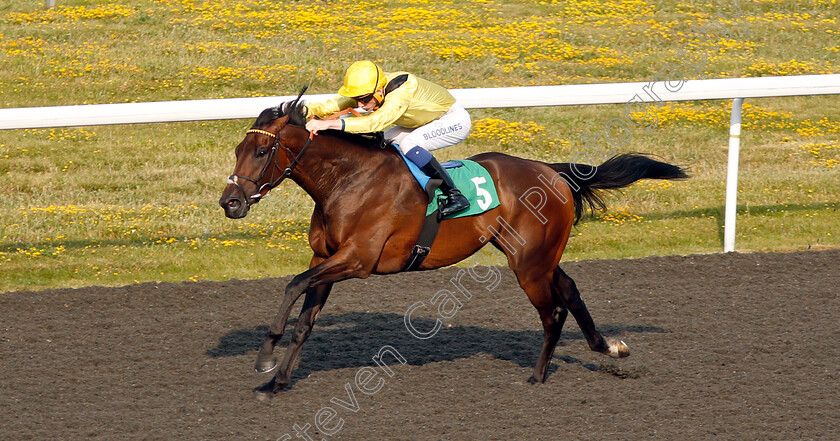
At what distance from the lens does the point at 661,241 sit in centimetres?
842

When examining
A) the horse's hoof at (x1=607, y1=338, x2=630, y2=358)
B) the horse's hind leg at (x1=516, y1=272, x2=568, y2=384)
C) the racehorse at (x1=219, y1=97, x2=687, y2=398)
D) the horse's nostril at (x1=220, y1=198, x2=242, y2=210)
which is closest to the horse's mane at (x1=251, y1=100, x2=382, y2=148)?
the racehorse at (x1=219, y1=97, x2=687, y2=398)

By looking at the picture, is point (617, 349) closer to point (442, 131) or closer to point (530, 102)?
point (442, 131)

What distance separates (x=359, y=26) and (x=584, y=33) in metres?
3.64

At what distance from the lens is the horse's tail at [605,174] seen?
5930mm

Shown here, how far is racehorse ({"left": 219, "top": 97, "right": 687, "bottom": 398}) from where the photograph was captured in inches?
194

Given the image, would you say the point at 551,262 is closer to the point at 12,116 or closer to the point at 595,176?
the point at 595,176

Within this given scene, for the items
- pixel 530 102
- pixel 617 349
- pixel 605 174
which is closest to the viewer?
pixel 617 349

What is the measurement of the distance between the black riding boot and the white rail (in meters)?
2.45

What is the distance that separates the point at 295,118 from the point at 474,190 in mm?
1075

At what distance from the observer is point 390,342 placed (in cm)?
605

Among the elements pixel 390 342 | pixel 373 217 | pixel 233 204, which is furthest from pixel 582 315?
pixel 233 204

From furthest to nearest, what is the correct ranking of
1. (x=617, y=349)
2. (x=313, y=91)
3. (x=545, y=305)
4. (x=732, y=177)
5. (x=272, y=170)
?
(x=313, y=91) < (x=732, y=177) < (x=617, y=349) < (x=545, y=305) < (x=272, y=170)

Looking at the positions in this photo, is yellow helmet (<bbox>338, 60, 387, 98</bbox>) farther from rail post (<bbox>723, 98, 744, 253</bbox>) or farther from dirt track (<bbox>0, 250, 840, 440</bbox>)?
rail post (<bbox>723, 98, 744, 253</bbox>)

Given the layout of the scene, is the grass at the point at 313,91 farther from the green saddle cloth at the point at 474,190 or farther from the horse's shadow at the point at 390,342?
the green saddle cloth at the point at 474,190
